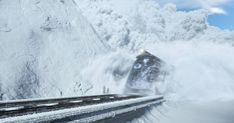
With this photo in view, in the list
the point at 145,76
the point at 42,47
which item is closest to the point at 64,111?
the point at 145,76

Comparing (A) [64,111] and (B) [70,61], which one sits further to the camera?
(B) [70,61]

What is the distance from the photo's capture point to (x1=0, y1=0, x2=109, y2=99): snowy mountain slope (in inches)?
1841

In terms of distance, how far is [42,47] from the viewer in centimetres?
5525

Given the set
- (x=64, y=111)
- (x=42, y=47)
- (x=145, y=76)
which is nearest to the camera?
(x=64, y=111)

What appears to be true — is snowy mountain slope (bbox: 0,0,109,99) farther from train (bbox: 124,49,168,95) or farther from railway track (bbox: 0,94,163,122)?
railway track (bbox: 0,94,163,122)

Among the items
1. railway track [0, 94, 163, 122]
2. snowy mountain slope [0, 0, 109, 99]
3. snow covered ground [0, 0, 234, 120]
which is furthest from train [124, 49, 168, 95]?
snowy mountain slope [0, 0, 109, 99]

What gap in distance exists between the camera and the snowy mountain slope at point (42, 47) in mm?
46750

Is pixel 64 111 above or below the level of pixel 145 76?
below

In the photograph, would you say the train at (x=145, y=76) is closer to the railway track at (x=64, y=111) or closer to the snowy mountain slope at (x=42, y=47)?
the railway track at (x=64, y=111)

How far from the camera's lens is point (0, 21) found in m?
51.4

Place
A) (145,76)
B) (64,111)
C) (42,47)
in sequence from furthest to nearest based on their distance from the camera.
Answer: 1. (42,47)
2. (145,76)
3. (64,111)

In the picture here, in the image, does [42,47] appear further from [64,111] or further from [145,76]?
[64,111]

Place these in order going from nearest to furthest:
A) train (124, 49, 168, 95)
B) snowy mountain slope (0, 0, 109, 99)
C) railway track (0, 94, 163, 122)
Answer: railway track (0, 94, 163, 122) → train (124, 49, 168, 95) → snowy mountain slope (0, 0, 109, 99)

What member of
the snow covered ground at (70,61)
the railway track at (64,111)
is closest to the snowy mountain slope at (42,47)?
the snow covered ground at (70,61)
